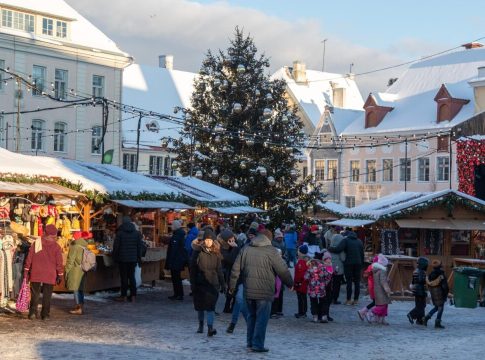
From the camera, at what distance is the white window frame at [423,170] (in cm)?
5484

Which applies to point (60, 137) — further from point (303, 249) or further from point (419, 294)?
point (419, 294)

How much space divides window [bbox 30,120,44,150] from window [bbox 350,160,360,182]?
79.4 ft

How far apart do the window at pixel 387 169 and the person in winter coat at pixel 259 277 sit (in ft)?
153

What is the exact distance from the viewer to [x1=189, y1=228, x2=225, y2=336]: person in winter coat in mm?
13156

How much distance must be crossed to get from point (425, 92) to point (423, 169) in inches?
243

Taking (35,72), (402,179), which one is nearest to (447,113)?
(402,179)

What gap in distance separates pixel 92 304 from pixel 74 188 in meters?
3.18

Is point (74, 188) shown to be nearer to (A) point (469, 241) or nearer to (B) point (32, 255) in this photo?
(B) point (32, 255)

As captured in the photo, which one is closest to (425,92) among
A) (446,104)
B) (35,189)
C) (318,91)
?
(446,104)

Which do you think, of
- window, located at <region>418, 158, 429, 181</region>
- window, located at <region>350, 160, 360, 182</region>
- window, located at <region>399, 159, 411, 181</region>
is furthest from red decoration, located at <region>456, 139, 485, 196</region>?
window, located at <region>350, 160, 360, 182</region>

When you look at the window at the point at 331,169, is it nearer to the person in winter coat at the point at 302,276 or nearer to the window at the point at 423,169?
the window at the point at 423,169

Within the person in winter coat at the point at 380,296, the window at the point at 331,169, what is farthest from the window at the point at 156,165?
the person in winter coat at the point at 380,296

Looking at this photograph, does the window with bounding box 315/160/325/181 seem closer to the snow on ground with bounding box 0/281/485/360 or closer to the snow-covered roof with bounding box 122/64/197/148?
the snow-covered roof with bounding box 122/64/197/148

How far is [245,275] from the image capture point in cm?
1184
